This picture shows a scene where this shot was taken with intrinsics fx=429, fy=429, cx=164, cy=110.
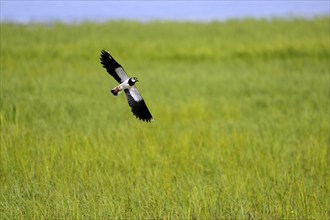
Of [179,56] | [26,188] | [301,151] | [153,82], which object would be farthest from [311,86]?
[26,188]

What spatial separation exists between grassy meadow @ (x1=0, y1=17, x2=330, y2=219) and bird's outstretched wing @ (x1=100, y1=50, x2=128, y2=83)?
5.31ft

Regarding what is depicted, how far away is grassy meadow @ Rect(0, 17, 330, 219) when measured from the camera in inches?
134

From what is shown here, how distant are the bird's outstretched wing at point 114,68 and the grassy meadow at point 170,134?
162 cm

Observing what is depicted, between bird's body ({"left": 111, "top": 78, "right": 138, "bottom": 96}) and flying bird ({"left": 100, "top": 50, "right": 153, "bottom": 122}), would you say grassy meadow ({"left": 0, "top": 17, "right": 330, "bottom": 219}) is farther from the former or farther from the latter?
bird's body ({"left": 111, "top": 78, "right": 138, "bottom": 96})

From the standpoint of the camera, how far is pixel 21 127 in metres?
5.44

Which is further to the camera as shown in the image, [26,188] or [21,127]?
[21,127]

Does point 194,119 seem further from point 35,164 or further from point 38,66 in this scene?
point 38,66

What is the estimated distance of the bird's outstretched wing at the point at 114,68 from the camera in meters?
1.60

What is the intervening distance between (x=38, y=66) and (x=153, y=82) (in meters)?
3.29

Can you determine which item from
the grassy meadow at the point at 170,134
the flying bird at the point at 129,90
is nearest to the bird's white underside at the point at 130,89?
the flying bird at the point at 129,90

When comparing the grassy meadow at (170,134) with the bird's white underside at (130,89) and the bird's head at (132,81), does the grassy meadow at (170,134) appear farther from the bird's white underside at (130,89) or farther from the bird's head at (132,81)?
the bird's head at (132,81)

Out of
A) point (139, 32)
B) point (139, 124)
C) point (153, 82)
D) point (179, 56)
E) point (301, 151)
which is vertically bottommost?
point (301, 151)

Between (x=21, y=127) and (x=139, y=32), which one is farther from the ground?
(x=139, y=32)

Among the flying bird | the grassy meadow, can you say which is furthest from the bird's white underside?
the grassy meadow
